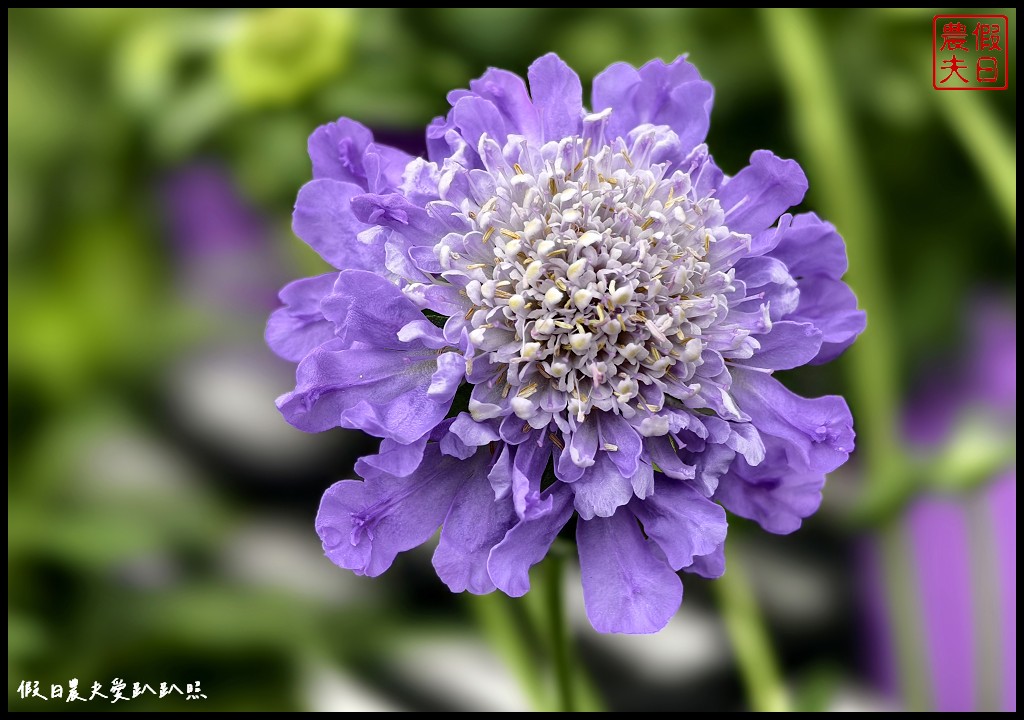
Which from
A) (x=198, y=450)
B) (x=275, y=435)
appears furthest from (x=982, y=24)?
(x=198, y=450)

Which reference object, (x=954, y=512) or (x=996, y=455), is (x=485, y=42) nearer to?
(x=996, y=455)

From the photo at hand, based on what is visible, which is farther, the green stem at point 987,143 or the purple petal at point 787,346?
the green stem at point 987,143

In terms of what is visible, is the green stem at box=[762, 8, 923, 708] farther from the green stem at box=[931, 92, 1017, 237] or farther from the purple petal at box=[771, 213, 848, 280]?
the purple petal at box=[771, 213, 848, 280]

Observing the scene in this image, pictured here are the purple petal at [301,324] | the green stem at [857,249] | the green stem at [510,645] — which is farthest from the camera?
the green stem at [857,249]

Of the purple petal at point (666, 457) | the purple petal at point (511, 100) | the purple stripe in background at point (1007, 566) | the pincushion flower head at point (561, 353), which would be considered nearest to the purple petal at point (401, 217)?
the pincushion flower head at point (561, 353)

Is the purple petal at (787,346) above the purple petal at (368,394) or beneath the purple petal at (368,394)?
above

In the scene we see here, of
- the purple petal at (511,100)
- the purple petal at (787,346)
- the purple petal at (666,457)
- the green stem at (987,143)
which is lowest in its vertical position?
the purple petal at (666,457)

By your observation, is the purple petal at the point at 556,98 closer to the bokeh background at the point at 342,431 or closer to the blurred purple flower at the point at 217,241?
the bokeh background at the point at 342,431

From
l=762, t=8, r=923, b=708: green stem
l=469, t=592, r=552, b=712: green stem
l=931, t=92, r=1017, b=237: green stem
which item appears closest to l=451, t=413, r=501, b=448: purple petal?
l=469, t=592, r=552, b=712: green stem
